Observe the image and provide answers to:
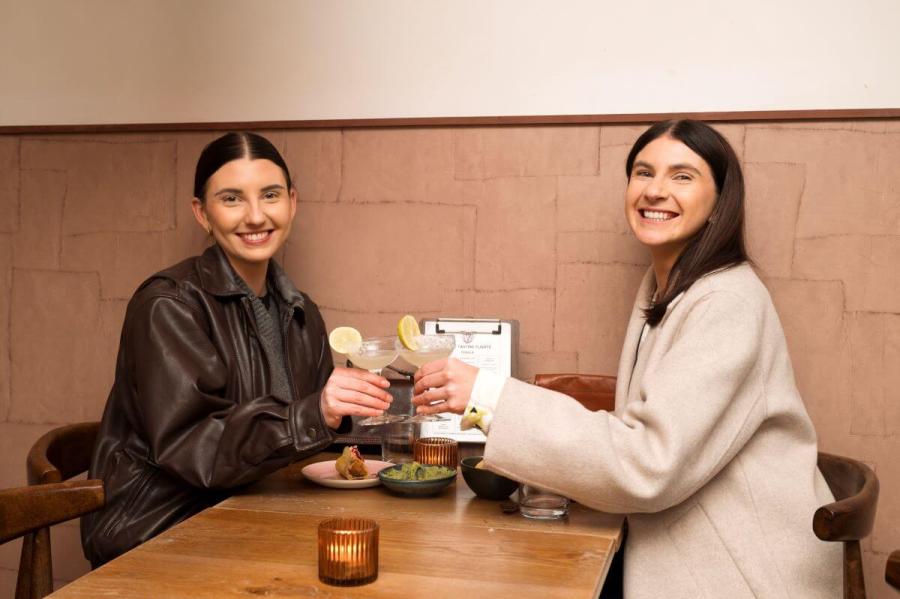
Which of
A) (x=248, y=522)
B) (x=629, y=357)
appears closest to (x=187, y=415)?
(x=248, y=522)

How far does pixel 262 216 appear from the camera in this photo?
2121 mm

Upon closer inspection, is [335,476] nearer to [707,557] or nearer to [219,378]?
[219,378]

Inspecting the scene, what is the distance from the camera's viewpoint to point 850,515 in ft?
4.63

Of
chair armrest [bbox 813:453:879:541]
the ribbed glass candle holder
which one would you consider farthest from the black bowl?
chair armrest [bbox 813:453:879:541]

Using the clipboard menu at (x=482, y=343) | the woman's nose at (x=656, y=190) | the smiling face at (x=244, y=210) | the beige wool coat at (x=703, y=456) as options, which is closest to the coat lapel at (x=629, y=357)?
the beige wool coat at (x=703, y=456)

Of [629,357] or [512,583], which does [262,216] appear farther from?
[512,583]

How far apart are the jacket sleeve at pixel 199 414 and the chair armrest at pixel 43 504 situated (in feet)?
0.73

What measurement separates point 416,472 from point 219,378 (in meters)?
0.47

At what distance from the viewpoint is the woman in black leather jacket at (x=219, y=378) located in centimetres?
168

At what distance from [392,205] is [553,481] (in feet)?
4.11

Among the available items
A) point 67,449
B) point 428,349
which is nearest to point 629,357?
point 428,349

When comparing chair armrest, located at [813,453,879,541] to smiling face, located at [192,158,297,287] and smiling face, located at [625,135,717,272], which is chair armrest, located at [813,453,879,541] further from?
smiling face, located at [192,158,297,287]

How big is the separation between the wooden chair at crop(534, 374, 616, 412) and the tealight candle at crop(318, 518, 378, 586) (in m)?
1.17

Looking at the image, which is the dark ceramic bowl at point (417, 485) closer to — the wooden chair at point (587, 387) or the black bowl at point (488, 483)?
the black bowl at point (488, 483)
